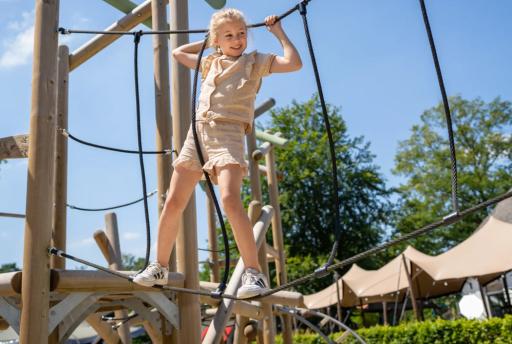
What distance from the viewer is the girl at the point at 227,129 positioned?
2.29 metres

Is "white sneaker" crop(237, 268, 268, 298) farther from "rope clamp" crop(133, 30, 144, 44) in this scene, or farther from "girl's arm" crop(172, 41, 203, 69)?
"rope clamp" crop(133, 30, 144, 44)

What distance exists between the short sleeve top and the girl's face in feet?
0.13

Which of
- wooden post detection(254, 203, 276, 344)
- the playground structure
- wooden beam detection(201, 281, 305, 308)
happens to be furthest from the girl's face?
wooden post detection(254, 203, 276, 344)

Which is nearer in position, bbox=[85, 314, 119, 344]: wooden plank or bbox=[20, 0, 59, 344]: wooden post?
bbox=[20, 0, 59, 344]: wooden post

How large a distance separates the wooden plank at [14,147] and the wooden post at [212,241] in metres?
3.71

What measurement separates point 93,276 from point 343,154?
2274cm

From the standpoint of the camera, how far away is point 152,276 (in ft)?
7.95

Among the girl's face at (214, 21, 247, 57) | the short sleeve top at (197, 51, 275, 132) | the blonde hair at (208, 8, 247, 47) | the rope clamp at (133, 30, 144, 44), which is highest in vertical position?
the rope clamp at (133, 30, 144, 44)

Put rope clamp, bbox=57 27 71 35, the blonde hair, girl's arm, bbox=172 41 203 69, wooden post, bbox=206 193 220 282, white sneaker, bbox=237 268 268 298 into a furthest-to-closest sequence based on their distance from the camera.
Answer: wooden post, bbox=206 193 220 282
rope clamp, bbox=57 27 71 35
girl's arm, bbox=172 41 203 69
the blonde hair
white sneaker, bbox=237 268 268 298

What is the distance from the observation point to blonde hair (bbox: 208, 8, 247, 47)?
2.36 m

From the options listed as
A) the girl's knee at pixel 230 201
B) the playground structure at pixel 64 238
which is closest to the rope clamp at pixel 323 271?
the girl's knee at pixel 230 201

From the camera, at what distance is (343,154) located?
25.1 meters

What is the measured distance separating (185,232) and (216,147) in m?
1.25

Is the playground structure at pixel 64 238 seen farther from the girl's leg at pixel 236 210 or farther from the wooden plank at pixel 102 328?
the girl's leg at pixel 236 210
